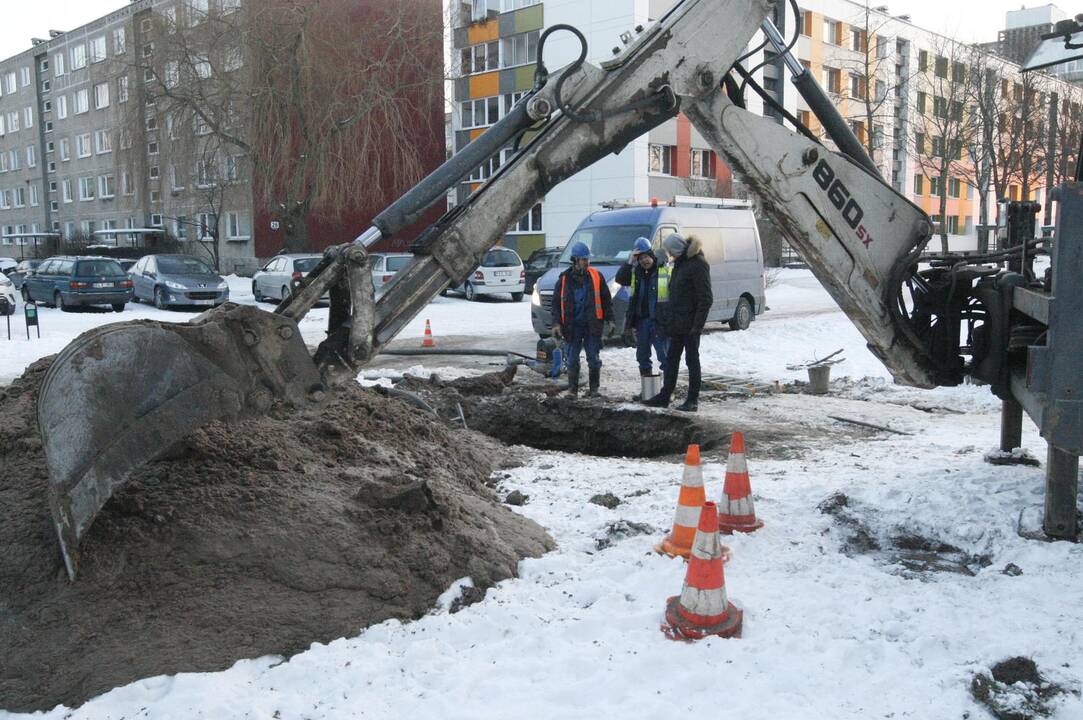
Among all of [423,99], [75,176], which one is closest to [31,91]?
[75,176]

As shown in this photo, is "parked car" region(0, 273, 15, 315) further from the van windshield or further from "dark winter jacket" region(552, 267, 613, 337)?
"dark winter jacket" region(552, 267, 613, 337)

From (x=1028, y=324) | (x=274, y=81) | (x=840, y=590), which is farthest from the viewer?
(x=274, y=81)

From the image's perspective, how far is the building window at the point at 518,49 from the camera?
41031mm

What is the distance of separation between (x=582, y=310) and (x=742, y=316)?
24.4 feet

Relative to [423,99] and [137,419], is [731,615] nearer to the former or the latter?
[137,419]

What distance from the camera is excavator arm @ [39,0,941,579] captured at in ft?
12.6

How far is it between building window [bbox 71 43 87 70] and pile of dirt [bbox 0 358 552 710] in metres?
56.5

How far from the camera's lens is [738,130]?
5.28 m

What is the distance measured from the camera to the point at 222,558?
13.7 feet

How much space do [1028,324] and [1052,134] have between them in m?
23.5

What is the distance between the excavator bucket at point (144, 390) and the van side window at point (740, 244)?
43.6 ft

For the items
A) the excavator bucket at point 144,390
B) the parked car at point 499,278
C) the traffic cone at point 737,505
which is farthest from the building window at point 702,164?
the excavator bucket at point 144,390

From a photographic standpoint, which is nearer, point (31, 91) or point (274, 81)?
point (274, 81)

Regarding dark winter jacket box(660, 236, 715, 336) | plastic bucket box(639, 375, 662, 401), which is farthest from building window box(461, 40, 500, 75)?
dark winter jacket box(660, 236, 715, 336)
